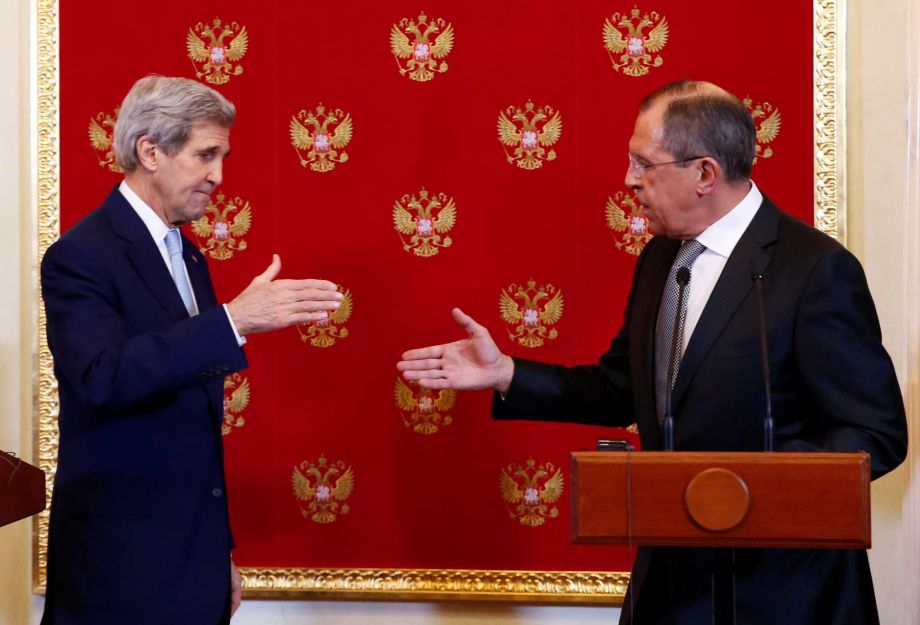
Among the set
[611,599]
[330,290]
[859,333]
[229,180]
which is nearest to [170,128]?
[330,290]

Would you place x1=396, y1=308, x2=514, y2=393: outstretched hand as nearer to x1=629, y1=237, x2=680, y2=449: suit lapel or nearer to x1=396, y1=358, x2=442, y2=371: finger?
x1=396, y1=358, x2=442, y2=371: finger

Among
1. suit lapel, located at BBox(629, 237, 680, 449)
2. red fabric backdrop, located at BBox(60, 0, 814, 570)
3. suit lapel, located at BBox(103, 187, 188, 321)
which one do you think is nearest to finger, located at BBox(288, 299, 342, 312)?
suit lapel, located at BBox(103, 187, 188, 321)

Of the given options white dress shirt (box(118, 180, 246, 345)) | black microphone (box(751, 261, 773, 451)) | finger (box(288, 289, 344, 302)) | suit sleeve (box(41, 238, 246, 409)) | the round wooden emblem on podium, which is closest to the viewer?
the round wooden emblem on podium

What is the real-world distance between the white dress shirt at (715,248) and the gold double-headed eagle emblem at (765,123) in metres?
0.96

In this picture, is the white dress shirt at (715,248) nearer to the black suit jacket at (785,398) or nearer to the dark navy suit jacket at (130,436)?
the black suit jacket at (785,398)

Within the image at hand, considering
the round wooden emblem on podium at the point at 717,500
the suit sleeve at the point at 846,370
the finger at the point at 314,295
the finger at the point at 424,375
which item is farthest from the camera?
the finger at the point at 424,375

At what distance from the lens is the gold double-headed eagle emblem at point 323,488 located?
121 inches

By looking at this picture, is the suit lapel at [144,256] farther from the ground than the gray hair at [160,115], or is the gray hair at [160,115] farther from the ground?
the gray hair at [160,115]

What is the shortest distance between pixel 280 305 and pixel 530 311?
1.16 m

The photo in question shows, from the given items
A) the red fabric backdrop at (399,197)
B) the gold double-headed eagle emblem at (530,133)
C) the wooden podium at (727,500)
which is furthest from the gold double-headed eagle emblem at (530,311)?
the wooden podium at (727,500)

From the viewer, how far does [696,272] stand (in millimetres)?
2051

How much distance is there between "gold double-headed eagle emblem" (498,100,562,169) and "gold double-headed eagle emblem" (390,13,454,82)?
0.24 meters

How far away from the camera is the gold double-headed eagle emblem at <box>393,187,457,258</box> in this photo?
3031mm

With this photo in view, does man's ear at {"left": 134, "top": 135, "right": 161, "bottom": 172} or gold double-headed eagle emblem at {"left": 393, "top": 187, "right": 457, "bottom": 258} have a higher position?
man's ear at {"left": 134, "top": 135, "right": 161, "bottom": 172}
